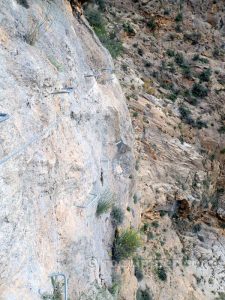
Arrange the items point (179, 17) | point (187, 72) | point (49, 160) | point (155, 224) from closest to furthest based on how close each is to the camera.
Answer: point (49, 160), point (155, 224), point (187, 72), point (179, 17)

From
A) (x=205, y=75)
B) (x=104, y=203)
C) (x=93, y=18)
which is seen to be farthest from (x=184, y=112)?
(x=104, y=203)

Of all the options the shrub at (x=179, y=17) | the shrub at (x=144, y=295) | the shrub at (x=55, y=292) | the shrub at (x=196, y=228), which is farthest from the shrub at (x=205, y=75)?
the shrub at (x=55, y=292)

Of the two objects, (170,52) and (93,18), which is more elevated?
(93,18)

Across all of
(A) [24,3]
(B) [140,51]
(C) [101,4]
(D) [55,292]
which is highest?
(A) [24,3]

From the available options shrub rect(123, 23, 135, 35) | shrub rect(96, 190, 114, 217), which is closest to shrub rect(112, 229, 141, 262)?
shrub rect(96, 190, 114, 217)

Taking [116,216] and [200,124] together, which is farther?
[200,124]

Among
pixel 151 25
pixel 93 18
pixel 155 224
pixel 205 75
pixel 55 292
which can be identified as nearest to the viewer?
pixel 55 292

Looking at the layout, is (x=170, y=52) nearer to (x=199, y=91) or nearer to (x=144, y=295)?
(x=199, y=91)

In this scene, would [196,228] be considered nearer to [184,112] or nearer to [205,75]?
[184,112]
